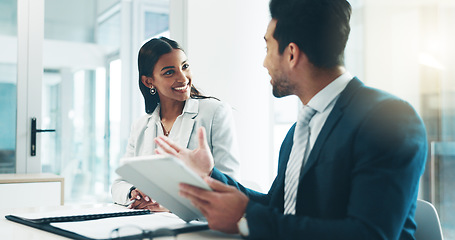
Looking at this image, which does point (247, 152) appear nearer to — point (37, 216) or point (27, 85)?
point (27, 85)

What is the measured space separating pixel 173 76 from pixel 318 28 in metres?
1.28

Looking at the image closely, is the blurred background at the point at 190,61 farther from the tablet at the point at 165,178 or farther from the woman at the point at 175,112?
the tablet at the point at 165,178

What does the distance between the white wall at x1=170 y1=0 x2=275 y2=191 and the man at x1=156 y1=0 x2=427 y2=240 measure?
232 cm

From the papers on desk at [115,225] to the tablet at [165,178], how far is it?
52 mm

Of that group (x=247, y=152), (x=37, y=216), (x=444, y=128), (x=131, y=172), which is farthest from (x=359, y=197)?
(x=247, y=152)

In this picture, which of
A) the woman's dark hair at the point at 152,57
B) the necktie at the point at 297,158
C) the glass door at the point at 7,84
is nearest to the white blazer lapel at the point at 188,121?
the woman's dark hair at the point at 152,57

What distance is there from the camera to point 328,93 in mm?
1290

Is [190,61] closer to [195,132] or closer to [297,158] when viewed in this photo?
[195,132]

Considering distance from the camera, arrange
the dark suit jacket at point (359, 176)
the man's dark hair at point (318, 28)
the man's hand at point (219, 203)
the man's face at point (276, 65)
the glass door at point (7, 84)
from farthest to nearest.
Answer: the glass door at point (7, 84) < the man's face at point (276, 65) < the man's dark hair at point (318, 28) < the man's hand at point (219, 203) < the dark suit jacket at point (359, 176)

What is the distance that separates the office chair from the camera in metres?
1.37

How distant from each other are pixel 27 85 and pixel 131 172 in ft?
8.68

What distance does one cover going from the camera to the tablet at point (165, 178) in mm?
1027

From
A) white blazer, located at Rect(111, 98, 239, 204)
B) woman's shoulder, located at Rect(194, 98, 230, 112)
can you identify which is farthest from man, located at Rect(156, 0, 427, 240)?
woman's shoulder, located at Rect(194, 98, 230, 112)

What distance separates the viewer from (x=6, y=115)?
345cm
